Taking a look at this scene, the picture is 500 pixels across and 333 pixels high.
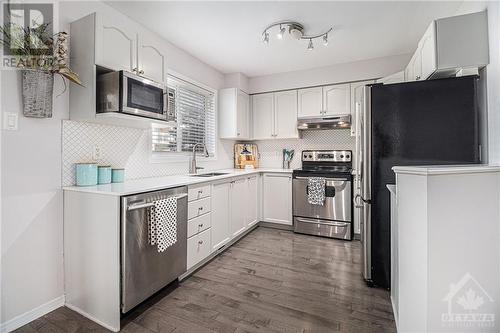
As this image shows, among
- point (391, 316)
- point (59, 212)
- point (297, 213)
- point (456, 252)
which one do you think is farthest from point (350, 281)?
point (59, 212)

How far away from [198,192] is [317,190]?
181 centimetres

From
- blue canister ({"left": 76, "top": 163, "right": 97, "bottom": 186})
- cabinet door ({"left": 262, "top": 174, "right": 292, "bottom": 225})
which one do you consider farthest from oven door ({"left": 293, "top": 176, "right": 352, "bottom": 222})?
blue canister ({"left": 76, "top": 163, "right": 97, "bottom": 186})

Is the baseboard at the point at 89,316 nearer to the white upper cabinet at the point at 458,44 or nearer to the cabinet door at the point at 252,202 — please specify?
the cabinet door at the point at 252,202

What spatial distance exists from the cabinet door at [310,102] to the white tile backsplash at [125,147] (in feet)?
1.28

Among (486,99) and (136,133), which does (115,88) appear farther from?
(486,99)

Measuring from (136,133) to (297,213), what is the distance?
97.7 inches

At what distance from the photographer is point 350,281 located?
2.26 m

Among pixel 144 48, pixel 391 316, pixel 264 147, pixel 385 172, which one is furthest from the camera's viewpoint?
pixel 264 147

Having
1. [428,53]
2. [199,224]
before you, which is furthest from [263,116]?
[428,53]

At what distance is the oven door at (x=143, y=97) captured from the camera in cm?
190

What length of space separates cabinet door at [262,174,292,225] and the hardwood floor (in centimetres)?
106

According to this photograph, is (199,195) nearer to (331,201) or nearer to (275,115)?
(331,201)

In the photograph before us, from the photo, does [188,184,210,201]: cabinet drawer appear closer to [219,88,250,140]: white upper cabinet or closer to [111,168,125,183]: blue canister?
[111,168,125,183]: blue canister

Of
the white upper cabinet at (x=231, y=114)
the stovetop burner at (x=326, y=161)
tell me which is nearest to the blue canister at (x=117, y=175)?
the white upper cabinet at (x=231, y=114)
